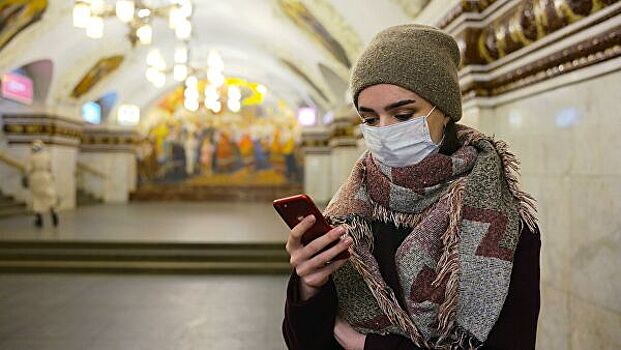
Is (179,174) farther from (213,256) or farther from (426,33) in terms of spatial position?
(426,33)

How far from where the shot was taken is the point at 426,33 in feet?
4.29

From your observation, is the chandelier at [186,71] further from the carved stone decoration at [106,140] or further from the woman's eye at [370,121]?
the woman's eye at [370,121]

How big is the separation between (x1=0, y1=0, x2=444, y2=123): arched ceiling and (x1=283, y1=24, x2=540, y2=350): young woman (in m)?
5.08

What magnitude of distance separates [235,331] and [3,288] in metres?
3.30

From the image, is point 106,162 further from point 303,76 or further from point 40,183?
point 40,183

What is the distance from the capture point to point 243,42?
46.6 ft

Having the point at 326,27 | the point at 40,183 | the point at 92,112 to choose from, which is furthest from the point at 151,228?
the point at 92,112

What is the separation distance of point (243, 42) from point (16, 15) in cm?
591

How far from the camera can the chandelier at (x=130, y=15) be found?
6.58 metres

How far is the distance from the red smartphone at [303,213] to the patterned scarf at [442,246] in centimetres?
13

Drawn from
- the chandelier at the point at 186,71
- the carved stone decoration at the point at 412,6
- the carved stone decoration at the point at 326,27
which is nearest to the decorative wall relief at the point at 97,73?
the chandelier at the point at 186,71

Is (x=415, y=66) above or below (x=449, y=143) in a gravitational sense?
above

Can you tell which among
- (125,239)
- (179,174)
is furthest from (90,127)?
(125,239)

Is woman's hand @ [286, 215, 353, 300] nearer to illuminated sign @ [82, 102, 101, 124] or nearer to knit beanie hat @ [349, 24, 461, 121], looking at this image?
knit beanie hat @ [349, 24, 461, 121]
